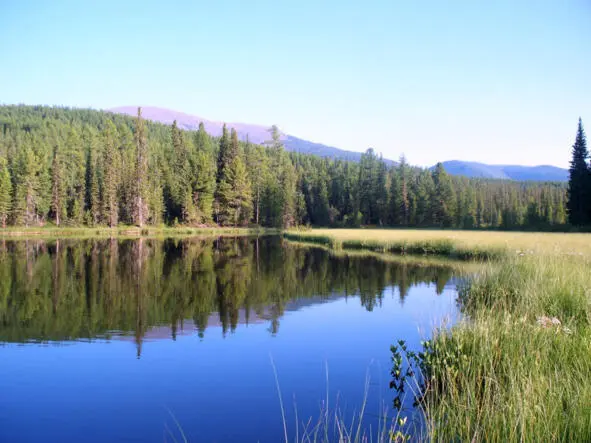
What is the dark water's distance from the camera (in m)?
7.24

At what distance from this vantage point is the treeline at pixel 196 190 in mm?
71188

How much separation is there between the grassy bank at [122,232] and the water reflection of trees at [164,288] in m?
30.5

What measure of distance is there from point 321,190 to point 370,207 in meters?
11.9

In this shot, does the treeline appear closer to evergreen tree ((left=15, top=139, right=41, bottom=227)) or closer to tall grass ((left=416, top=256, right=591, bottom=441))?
evergreen tree ((left=15, top=139, right=41, bottom=227))

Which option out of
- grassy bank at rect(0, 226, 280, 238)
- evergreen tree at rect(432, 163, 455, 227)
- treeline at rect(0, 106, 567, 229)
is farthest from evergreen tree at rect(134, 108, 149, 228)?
evergreen tree at rect(432, 163, 455, 227)

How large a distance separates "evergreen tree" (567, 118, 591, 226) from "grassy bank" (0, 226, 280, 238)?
44.5 m

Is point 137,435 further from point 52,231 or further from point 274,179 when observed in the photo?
point 274,179

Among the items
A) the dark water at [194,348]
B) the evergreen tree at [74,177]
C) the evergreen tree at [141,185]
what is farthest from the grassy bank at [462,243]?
the evergreen tree at [74,177]

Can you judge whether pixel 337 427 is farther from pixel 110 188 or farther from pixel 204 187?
pixel 204 187

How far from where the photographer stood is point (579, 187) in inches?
2112

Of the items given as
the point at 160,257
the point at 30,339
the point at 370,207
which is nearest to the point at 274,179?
the point at 370,207

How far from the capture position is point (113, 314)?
581 inches

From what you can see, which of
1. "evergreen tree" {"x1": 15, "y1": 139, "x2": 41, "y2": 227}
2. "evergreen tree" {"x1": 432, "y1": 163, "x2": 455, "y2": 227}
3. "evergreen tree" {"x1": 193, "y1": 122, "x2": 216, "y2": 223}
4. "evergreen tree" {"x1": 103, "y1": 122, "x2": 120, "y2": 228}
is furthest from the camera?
"evergreen tree" {"x1": 432, "y1": 163, "x2": 455, "y2": 227}

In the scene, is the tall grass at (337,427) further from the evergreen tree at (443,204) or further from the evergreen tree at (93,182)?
the evergreen tree at (443,204)
